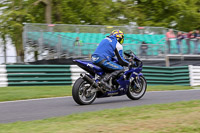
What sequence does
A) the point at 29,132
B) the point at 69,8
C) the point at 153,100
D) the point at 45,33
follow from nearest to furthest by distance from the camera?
the point at 29,132
the point at 153,100
the point at 45,33
the point at 69,8

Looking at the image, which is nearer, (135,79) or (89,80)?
(89,80)

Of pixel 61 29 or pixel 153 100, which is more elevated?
pixel 61 29

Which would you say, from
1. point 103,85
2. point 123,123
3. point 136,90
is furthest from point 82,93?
point 123,123

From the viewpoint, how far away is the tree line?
812 inches

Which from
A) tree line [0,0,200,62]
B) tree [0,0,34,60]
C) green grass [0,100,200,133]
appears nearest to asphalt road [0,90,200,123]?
green grass [0,100,200,133]

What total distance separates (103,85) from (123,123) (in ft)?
10.2

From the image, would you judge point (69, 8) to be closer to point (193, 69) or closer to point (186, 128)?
point (193, 69)

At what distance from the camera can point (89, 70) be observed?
873 cm

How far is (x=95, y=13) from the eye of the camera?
77.9ft

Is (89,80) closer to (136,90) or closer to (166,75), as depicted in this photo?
(136,90)

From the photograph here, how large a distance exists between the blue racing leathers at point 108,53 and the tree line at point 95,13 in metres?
9.96

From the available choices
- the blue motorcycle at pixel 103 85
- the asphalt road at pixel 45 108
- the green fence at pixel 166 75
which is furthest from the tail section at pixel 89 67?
the green fence at pixel 166 75

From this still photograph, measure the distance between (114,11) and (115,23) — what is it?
0.89 m

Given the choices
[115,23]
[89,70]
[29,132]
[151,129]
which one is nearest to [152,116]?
[151,129]
